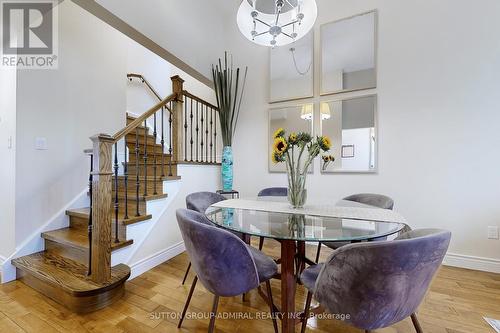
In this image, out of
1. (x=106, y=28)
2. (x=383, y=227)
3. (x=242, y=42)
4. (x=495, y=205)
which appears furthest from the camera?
(x=242, y=42)

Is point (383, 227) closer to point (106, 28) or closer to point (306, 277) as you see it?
point (306, 277)

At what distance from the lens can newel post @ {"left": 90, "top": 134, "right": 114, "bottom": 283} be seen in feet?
5.32

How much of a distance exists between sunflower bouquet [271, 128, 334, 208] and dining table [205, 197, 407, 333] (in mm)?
113

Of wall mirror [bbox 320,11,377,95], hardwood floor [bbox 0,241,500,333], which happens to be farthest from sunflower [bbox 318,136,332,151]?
wall mirror [bbox 320,11,377,95]

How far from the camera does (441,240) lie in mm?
829

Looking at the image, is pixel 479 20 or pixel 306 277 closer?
pixel 306 277

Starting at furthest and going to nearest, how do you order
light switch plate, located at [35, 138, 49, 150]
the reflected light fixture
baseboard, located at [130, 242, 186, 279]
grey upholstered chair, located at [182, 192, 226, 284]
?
the reflected light fixture
light switch plate, located at [35, 138, 49, 150]
baseboard, located at [130, 242, 186, 279]
grey upholstered chair, located at [182, 192, 226, 284]

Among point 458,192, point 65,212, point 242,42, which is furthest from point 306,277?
point 242,42

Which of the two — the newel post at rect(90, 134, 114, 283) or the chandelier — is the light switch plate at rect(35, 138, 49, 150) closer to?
the newel post at rect(90, 134, 114, 283)

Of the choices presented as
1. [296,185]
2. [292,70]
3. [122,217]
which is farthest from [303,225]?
[292,70]

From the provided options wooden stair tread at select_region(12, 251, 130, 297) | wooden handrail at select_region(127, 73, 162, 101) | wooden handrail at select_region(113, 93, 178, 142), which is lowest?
wooden stair tread at select_region(12, 251, 130, 297)

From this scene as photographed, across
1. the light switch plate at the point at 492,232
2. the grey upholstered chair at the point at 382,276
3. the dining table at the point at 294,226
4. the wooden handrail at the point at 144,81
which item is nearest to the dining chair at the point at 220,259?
the dining table at the point at 294,226

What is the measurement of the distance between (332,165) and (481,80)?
5.18 feet

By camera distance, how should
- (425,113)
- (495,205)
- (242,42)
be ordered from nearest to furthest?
(495,205) < (425,113) < (242,42)
